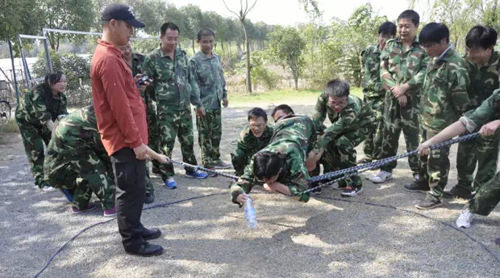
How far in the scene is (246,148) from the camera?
4332mm

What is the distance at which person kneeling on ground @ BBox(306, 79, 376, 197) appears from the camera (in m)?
4.11

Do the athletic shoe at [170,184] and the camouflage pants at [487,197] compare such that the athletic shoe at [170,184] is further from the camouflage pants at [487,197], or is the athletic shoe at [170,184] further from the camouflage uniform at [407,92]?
the camouflage pants at [487,197]

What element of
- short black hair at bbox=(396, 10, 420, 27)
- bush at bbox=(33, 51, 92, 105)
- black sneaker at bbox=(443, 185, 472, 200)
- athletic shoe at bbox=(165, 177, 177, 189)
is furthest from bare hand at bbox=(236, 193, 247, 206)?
bush at bbox=(33, 51, 92, 105)

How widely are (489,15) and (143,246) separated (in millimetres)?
Result: 11139

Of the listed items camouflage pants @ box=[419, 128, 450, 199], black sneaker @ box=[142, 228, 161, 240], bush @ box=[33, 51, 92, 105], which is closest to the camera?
black sneaker @ box=[142, 228, 161, 240]

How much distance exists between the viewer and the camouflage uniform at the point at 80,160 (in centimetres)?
385

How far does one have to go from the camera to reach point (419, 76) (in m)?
4.28

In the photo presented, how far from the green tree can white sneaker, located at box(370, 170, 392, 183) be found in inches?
436

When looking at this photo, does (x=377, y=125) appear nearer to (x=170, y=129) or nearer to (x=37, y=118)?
(x=170, y=129)

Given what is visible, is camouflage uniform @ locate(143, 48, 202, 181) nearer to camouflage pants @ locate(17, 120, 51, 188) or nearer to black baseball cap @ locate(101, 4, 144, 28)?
camouflage pants @ locate(17, 120, 51, 188)

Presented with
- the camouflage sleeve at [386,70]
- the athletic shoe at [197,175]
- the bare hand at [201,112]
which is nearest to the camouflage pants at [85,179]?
the athletic shoe at [197,175]

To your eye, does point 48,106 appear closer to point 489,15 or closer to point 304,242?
point 304,242

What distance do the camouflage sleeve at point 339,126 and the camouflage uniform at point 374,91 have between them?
1.03 meters

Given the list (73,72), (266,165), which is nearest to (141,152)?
(266,165)
